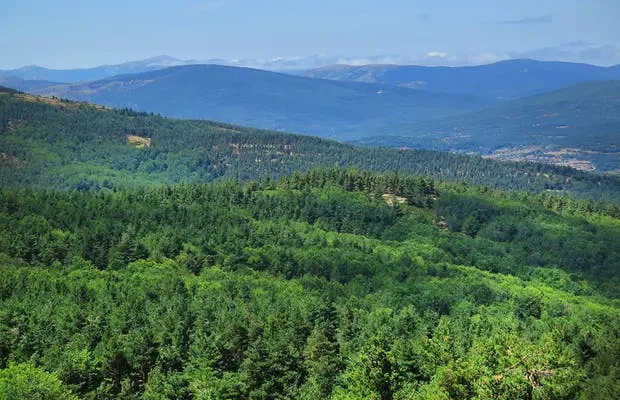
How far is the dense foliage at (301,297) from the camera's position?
162 feet

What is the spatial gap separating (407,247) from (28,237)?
83629 millimetres

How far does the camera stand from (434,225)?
185500mm

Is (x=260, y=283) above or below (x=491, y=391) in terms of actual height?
below

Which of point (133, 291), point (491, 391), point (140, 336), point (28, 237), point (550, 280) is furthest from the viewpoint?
point (550, 280)

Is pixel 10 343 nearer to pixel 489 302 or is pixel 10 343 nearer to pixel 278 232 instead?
pixel 489 302

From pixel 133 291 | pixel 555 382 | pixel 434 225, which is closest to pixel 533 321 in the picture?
pixel 133 291

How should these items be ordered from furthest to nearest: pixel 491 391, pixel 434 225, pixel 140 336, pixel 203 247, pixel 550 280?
pixel 434 225 → pixel 550 280 → pixel 203 247 → pixel 140 336 → pixel 491 391

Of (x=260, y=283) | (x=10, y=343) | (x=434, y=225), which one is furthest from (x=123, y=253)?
(x=434, y=225)

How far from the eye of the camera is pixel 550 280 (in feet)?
497

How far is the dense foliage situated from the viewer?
162ft

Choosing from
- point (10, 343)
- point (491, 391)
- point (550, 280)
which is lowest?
point (550, 280)

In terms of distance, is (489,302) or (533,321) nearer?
(533,321)

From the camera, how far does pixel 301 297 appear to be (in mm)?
104812

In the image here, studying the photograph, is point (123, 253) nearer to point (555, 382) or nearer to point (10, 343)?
point (10, 343)
